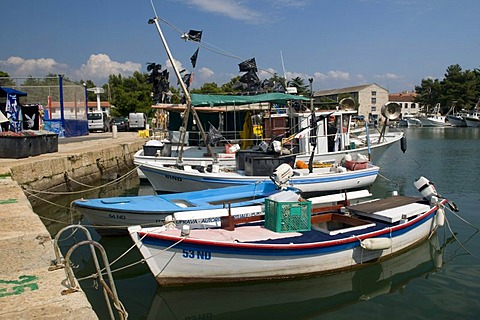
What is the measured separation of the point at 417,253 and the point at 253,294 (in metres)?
4.16

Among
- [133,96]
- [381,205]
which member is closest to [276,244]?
[381,205]

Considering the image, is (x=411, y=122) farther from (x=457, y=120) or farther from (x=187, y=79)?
(x=187, y=79)

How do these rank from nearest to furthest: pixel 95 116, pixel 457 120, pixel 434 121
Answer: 1. pixel 95 116
2. pixel 457 120
3. pixel 434 121

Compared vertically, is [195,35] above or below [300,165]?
above

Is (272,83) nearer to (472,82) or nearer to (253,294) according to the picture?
(253,294)

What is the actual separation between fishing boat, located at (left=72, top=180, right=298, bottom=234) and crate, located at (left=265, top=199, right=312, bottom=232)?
375mm

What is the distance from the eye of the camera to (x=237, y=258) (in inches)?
266

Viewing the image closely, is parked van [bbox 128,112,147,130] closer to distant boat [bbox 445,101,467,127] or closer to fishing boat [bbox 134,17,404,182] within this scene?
fishing boat [bbox 134,17,404,182]

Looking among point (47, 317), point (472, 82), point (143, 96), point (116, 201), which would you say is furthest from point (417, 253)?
point (472, 82)

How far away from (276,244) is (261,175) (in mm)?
5594

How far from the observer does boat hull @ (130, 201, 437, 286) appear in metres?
6.56

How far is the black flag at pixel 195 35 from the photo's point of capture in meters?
14.0

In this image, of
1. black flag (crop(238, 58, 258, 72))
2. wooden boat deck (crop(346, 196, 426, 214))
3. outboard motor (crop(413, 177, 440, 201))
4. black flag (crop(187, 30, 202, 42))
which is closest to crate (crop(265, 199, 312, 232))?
wooden boat deck (crop(346, 196, 426, 214))

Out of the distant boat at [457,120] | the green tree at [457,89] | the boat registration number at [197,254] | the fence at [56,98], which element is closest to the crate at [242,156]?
the boat registration number at [197,254]
